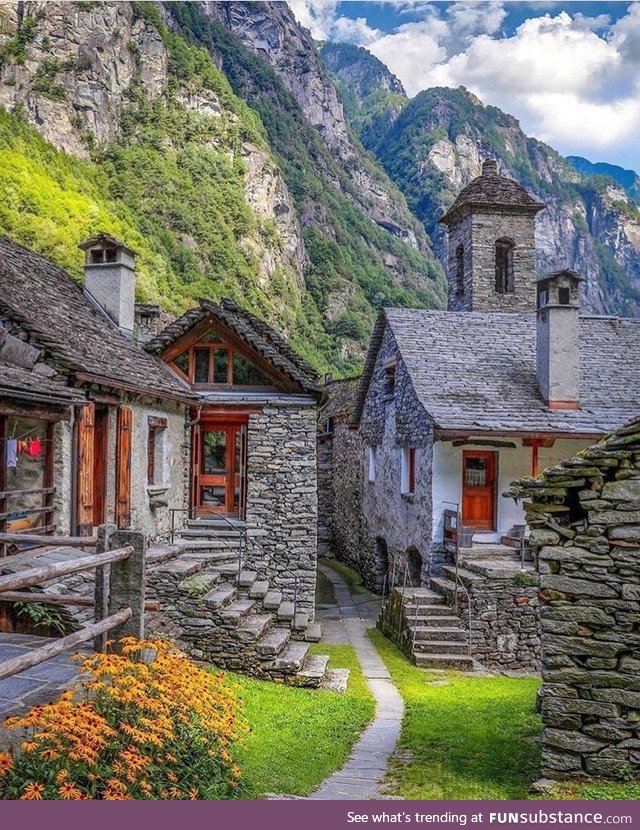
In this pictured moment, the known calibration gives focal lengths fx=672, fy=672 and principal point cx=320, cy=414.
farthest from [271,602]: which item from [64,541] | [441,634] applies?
[64,541]

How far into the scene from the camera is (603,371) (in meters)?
17.6

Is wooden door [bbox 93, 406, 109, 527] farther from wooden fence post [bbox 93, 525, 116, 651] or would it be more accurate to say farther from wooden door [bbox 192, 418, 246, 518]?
wooden fence post [bbox 93, 525, 116, 651]

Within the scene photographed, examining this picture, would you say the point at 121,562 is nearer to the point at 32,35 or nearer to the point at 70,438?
the point at 70,438

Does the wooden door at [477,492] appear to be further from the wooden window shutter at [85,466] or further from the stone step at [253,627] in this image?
the wooden window shutter at [85,466]

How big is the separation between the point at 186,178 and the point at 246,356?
47.4m

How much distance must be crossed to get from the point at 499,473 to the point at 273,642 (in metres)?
7.40

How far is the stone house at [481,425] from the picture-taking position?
44.7ft

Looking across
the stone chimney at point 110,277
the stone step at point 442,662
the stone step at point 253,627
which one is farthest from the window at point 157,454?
the stone step at point 442,662

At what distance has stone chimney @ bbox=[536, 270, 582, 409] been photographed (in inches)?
624

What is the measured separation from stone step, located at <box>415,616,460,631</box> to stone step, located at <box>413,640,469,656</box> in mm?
415

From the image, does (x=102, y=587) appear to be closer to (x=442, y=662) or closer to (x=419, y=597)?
(x=442, y=662)

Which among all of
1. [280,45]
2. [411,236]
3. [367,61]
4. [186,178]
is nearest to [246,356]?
[186,178]

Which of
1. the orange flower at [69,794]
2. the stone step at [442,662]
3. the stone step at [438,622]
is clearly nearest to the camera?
the orange flower at [69,794]

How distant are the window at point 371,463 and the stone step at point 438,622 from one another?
8.10m
